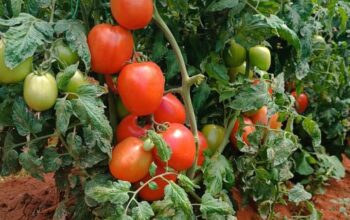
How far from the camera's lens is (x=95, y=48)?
1.46 metres

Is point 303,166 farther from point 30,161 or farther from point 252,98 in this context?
point 30,161

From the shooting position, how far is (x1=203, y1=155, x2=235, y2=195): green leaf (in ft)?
5.53

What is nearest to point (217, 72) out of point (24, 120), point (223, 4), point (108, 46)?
point (223, 4)

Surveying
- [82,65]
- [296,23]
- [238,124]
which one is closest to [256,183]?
[238,124]

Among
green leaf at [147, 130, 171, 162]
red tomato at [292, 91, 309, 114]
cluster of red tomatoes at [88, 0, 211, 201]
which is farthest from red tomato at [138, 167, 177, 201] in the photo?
red tomato at [292, 91, 309, 114]

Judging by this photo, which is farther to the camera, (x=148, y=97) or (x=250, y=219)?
(x=250, y=219)

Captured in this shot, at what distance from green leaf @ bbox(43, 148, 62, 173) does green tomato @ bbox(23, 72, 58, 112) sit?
25cm

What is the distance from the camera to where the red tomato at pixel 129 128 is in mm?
1576

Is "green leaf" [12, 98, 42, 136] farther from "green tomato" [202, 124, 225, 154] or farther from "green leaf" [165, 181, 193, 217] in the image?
"green tomato" [202, 124, 225, 154]

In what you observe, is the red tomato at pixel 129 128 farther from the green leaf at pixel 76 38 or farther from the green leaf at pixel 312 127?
the green leaf at pixel 312 127

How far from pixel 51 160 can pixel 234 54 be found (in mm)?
750

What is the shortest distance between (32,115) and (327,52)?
1.64 m

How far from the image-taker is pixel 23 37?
52.2 inches

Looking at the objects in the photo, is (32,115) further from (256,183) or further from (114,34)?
(256,183)
